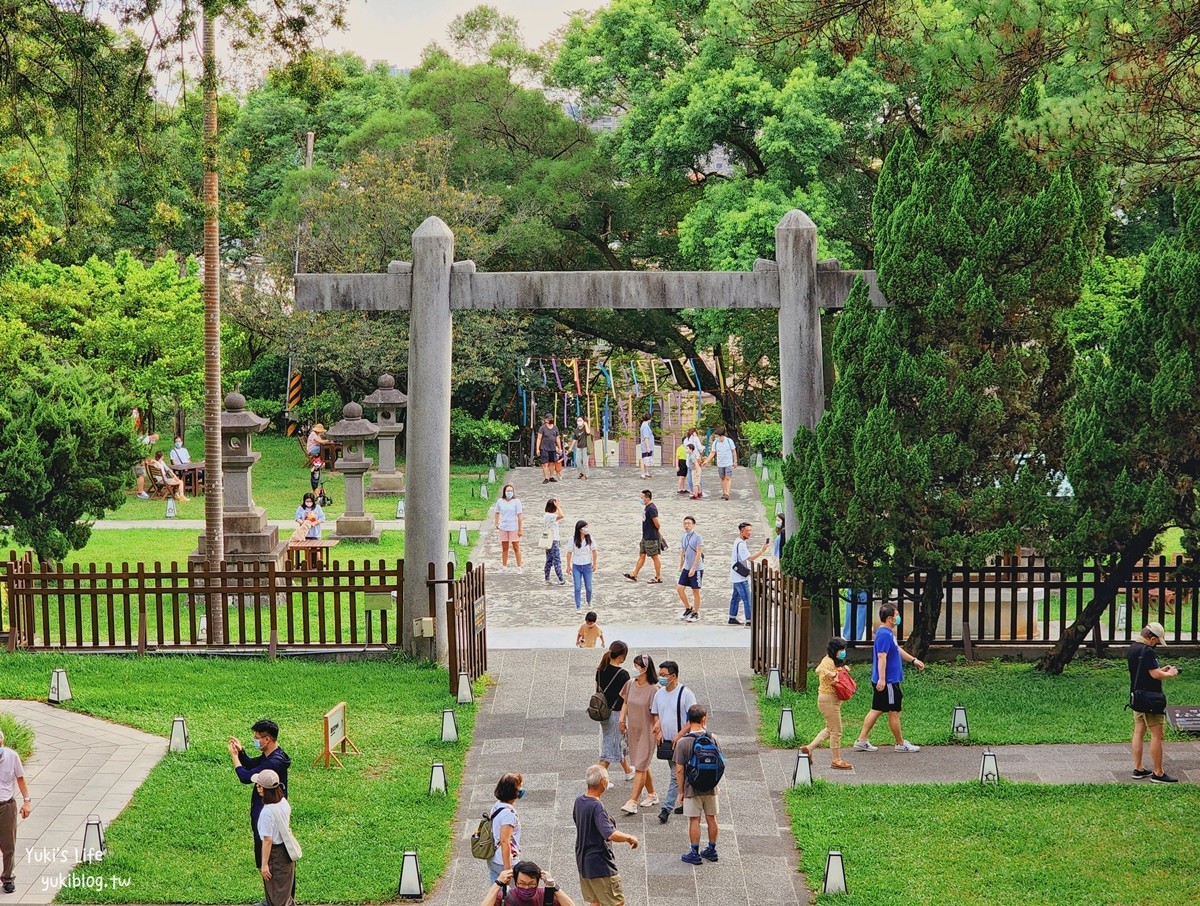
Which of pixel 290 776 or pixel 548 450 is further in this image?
pixel 548 450

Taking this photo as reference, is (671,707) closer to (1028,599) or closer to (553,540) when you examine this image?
(1028,599)

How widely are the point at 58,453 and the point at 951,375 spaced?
38.6 ft

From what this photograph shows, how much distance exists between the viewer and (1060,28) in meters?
14.2

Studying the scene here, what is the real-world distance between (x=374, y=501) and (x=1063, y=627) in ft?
59.9

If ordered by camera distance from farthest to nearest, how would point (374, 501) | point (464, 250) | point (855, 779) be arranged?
point (464, 250)
point (374, 501)
point (855, 779)

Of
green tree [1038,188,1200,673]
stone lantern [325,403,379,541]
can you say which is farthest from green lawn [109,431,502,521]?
green tree [1038,188,1200,673]

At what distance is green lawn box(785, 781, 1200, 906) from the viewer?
11.5 metres

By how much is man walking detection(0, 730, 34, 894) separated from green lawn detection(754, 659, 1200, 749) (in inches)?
289

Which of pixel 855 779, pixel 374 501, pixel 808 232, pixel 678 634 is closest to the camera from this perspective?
pixel 855 779

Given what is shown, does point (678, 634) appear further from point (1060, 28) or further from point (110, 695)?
point (1060, 28)

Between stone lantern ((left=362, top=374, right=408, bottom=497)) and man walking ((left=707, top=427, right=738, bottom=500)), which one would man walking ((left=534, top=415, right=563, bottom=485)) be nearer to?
stone lantern ((left=362, top=374, right=408, bottom=497))

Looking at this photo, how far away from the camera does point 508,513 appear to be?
2506 cm

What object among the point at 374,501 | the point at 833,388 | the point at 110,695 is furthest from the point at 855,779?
the point at 374,501

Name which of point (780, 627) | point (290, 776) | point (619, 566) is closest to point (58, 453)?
point (290, 776)
